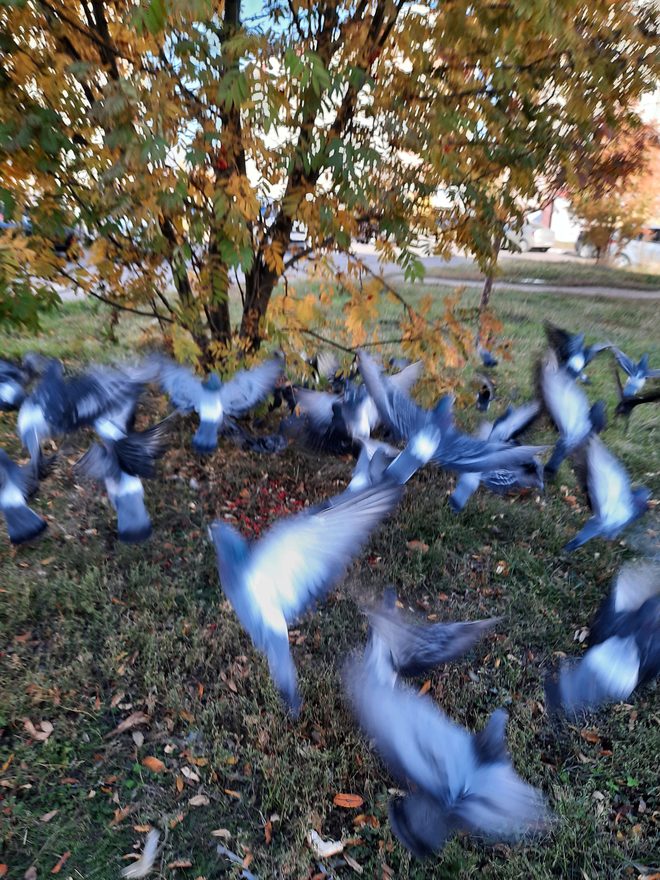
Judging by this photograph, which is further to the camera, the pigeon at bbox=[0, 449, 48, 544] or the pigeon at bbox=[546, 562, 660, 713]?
the pigeon at bbox=[0, 449, 48, 544]

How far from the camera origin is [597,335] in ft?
28.9

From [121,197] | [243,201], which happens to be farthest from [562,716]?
[121,197]

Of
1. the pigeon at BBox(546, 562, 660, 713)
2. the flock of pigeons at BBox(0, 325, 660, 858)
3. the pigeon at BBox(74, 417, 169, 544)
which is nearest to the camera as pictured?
the flock of pigeons at BBox(0, 325, 660, 858)

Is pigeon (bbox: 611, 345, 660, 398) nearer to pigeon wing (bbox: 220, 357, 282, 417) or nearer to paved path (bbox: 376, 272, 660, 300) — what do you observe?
pigeon wing (bbox: 220, 357, 282, 417)

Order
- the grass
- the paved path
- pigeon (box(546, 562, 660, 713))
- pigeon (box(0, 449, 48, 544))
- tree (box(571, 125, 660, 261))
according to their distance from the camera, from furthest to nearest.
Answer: the grass, the paved path, tree (box(571, 125, 660, 261)), pigeon (box(0, 449, 48, 544)), pigeon (box(546, 562, 660, 713))

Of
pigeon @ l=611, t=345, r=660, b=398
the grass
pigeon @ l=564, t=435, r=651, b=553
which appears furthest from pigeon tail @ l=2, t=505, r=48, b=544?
the grass

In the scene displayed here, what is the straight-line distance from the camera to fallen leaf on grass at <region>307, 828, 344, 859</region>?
2240 millimetres

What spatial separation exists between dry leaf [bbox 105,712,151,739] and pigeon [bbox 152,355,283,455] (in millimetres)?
1413

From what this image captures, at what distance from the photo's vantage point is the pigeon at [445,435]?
9.22 feet

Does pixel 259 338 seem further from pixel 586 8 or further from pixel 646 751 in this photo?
pixel 646 751

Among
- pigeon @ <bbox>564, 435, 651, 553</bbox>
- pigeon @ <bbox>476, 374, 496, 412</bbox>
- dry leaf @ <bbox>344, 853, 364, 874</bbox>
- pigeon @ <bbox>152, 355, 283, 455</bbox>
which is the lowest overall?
dry leaf @ <bbox>344, 853, 364, 874</bbox>

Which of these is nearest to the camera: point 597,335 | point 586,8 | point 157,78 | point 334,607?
point 157,78

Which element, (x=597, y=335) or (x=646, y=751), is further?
(x=597, y=335)

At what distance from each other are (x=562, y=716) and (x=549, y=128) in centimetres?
282
